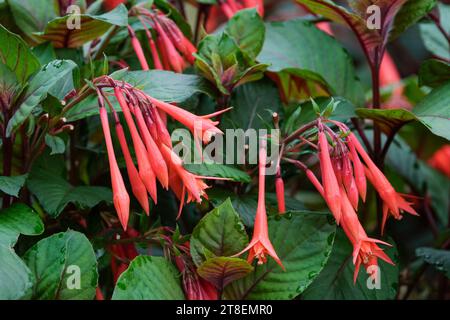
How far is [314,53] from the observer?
113 cm

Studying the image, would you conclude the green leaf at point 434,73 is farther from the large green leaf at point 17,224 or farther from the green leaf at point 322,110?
the large green leaf at point 17,224

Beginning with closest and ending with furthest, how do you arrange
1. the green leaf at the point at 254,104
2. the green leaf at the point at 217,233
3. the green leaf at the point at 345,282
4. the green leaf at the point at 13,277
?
the green leaf at the point at 13,277, the green leaf at the point at 217,233, the green leaf at the point at 345,282, the green leaf at the point at 254,104

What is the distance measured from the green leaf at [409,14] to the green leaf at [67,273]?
1.90 ft

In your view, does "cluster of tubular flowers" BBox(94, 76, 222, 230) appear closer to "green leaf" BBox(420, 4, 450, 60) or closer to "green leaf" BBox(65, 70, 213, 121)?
"green leaf" BBox(65, 70, 213, 121)

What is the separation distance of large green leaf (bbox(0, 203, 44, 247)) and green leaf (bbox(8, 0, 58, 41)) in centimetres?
30

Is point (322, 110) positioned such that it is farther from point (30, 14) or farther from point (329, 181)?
point (30, 14)

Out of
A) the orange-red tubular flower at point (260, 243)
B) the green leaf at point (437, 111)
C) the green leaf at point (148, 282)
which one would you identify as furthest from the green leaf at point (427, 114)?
the green leaf at point (148, 282)

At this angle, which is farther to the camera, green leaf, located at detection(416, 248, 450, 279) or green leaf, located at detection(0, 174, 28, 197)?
green leaf, located at detection(416, 248, 450, 279)

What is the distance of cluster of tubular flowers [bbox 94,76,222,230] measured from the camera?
0.76 metres

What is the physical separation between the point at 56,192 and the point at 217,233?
9.1 inches

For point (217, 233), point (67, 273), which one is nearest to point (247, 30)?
point (217, 233)

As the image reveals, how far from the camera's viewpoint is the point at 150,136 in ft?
2.56

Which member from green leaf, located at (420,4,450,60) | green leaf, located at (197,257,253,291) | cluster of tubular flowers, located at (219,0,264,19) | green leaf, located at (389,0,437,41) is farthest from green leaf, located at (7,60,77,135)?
green leaf, located at (420,4,450,60)

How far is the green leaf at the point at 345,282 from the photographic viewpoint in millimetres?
929
